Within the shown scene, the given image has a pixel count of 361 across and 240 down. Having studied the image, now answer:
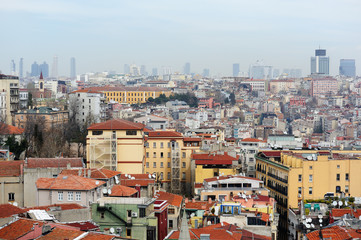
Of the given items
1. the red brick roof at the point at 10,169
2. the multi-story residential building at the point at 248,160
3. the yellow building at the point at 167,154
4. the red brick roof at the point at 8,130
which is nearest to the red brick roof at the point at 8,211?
the red brick roof at the point at 10,169

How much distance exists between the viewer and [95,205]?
18.8 meters

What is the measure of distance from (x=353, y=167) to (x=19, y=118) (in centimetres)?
2650

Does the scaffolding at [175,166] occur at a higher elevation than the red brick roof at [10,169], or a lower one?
lower

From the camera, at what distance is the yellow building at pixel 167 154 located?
34250 mm

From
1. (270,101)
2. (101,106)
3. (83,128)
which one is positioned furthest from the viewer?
(270,101)

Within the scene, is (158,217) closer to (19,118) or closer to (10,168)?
(10,168)

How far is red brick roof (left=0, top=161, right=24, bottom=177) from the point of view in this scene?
23453 millimetres

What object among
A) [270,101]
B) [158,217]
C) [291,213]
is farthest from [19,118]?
[270,101]

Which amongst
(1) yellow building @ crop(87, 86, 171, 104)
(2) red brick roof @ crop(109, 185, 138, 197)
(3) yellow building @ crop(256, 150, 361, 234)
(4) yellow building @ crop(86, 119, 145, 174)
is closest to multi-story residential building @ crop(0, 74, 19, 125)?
(4) yellow building @ crop(86, 119, 145, 174)

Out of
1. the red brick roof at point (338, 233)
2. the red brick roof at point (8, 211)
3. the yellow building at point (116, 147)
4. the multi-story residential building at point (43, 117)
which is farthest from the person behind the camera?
the multi-story residential building at point (43, 117)

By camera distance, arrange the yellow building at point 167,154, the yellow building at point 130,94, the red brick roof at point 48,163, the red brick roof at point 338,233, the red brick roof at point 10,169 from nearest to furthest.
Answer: the red brick roof at point 338,233 → the red brick roof at point 10,169 → the red brick roof at point 48,163 → the yellow building at point 167,154 → the yellow building at point 130,94

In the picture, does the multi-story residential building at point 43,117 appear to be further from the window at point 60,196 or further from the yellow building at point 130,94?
the yellow building at point 130,94

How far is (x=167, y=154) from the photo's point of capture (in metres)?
34.7

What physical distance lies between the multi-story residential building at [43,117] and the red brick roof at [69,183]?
24.0 m
